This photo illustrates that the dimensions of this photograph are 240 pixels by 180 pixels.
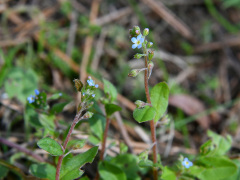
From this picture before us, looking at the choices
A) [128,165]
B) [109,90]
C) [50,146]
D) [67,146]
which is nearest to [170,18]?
[109,90]

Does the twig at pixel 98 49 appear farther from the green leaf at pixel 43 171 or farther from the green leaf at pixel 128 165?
the green leaf at pixel 43 171

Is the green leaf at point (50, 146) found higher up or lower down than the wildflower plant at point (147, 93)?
lower down

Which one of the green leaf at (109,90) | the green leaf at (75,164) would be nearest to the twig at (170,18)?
the green leaf at (109,90)

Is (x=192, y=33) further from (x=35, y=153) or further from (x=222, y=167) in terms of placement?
(x=35, y=153)

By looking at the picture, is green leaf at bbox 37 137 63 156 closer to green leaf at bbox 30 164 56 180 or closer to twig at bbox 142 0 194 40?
green leaf at bbox 30 164 56 180

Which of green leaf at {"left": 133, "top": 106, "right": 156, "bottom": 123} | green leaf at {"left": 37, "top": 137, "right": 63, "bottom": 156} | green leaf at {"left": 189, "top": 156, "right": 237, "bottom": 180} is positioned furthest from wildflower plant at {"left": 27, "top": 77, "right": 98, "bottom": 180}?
green leaf at {"left": 189, "top": 156, "right": 237, "bottom": 180}

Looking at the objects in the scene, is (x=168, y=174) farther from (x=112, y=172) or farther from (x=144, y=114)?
(x=144, y=114)

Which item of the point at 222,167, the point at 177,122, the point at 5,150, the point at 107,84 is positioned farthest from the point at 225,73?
the point at 5,150

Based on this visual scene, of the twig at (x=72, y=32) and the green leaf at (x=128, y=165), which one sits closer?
the green leaf at (x=128, y=165)
